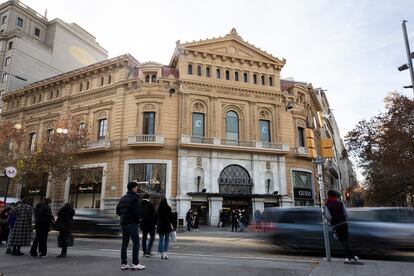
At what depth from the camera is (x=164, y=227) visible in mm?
9148

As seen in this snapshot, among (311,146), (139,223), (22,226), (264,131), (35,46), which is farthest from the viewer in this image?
(35,46)

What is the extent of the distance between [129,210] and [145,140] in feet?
78.8

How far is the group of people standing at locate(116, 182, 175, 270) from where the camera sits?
23.1 ft

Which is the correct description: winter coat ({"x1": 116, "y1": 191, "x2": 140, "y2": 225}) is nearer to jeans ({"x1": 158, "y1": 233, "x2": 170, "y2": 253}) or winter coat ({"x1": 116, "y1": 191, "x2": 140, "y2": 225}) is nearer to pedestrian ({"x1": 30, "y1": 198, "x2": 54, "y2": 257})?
jeans ({"x1": 158, "y1": 233, "x2": 170, "y2": 253})

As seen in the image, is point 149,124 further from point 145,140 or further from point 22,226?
point 22,226

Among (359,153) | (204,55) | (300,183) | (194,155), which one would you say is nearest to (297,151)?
(300,183)

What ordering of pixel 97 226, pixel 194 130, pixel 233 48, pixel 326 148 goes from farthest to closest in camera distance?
pixel 233 48 → pixel 194 130 → pixel 97 226 → pixel 326 148

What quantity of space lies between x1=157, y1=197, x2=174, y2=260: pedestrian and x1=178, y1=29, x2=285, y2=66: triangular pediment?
26.6 m

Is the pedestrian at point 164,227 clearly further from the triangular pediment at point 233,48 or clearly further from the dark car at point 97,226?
the triangular pediment at point 233,48

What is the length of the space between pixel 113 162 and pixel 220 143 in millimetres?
10211

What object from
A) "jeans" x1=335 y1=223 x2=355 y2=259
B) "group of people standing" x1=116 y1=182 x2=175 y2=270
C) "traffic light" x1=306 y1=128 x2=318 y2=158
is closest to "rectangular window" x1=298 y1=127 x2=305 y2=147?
"traffic light" x1=306 y1=128 x2=318 y2=158

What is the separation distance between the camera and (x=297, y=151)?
34188 millimetres

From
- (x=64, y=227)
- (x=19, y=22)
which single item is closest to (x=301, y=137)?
(x=64, y=227)

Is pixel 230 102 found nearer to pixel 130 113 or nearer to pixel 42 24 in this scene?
pixel 130 113
